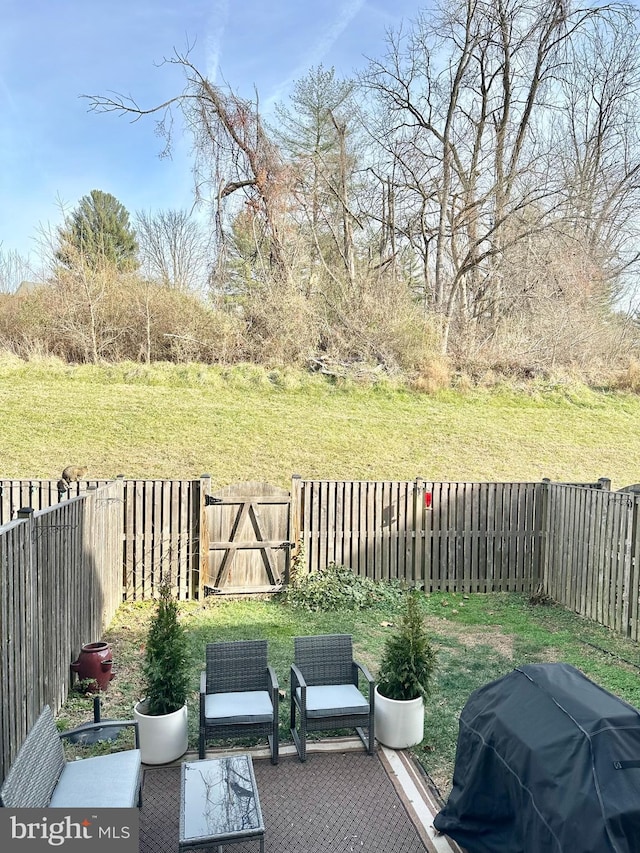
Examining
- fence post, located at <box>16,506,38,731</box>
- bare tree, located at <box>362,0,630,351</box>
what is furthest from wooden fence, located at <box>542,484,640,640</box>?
bare tree, located at <box>362,0,630,351</box>

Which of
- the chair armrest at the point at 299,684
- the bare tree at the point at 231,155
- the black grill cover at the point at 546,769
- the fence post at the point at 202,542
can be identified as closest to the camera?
the black grill cover at the point at 546,769

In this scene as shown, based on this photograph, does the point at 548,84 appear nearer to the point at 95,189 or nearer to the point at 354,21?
the point at 354,21

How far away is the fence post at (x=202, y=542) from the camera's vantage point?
7758 mm

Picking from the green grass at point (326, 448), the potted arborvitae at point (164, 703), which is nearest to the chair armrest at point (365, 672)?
the green grass at point (326, 448)

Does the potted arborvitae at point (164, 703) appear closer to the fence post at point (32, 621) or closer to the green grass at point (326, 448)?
the green grass at point (326, 448)

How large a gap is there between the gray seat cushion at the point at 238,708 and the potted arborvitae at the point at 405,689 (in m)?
0.85

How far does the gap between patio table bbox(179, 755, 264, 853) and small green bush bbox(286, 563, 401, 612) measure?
418cm

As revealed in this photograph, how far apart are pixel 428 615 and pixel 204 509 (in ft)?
10.9

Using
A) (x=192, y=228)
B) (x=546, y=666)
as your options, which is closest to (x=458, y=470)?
(x=546, y=666)

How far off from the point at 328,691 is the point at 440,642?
7.65 feet

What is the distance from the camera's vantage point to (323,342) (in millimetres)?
15898

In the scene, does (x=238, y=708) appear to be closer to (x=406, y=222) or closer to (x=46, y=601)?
(x=46, y=601)

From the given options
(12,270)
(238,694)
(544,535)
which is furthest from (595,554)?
(12,270)

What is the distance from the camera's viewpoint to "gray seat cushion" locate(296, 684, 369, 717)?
13.3 ft
